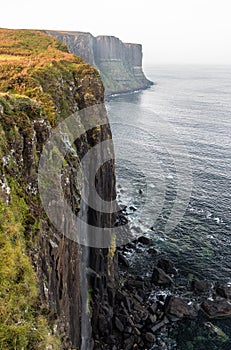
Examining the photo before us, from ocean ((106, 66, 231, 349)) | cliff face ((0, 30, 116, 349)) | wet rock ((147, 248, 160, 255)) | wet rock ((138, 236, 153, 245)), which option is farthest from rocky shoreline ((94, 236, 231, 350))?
wet rock ((138, 236, 153, 245))

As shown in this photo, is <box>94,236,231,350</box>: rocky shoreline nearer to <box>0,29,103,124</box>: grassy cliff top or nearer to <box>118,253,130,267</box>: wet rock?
<box>118,253,130,267</box>: wet rock

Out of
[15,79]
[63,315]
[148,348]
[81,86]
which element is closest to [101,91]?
[81,86]

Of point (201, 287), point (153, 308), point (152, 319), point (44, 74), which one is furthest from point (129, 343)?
point (44, 74)

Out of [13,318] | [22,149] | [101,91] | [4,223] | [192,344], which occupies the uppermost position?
[101,91]

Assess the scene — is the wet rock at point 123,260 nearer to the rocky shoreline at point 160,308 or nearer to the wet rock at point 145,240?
the rocky shoreline at point 160,308

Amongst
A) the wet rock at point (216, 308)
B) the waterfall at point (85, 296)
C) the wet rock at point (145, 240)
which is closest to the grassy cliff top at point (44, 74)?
the waterfall at point (85, 296)

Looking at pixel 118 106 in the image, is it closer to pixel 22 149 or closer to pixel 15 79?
pixel 15 79

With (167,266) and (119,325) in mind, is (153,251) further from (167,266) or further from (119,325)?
(119,325)
